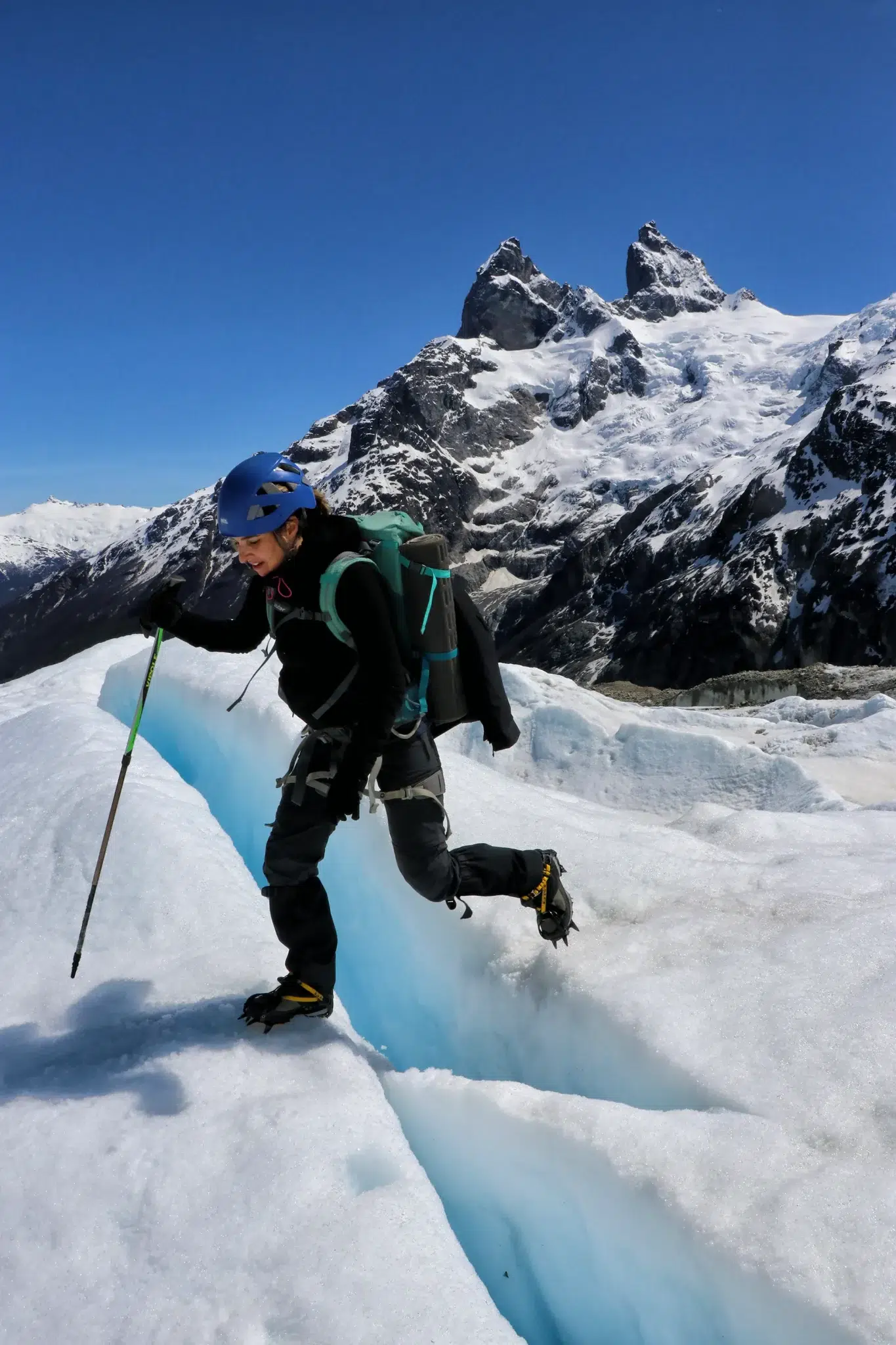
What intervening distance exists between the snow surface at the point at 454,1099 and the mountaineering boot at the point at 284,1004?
10 centimetres

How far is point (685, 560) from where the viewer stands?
114 m

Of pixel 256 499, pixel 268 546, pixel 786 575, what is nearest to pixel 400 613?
pixel 268 546

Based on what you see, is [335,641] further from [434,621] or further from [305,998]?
[305,998]

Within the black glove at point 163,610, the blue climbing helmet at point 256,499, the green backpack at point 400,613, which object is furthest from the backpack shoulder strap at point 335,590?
the black glove at point 163,610

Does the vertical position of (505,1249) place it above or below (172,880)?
below

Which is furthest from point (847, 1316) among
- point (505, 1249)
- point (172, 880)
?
point (172, 880)

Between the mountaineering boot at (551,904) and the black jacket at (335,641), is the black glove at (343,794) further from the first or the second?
the mountaineering boot at (551,904)

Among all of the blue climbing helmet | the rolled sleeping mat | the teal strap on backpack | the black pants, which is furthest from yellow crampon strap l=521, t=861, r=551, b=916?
the blue climbing helmet

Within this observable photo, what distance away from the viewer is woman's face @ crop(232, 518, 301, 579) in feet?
11.8

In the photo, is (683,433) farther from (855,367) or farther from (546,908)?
(546,908)

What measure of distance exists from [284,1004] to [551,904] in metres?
1.48

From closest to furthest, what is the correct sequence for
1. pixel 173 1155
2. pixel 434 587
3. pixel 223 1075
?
pixel 173 1155
pixel 223 1075
pixel 434 587

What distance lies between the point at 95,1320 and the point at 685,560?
118855mm

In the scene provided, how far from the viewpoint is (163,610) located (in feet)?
13.3
